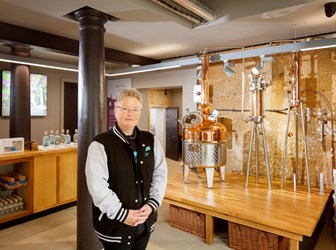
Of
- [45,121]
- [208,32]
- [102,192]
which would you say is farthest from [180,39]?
[45,121]

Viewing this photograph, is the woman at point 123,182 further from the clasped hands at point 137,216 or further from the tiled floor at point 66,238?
the tiled floor at point 66,238

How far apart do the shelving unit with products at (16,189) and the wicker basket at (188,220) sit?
2.06 meters

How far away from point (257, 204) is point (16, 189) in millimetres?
3487

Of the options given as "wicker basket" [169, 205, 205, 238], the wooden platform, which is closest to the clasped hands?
the wooden platform

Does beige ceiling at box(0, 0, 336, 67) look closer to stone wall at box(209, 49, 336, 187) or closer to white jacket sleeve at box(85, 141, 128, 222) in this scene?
stone wall at box(209, 49, 336, 187)

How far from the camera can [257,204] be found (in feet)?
10.3

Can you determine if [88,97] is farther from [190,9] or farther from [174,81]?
[174,81]

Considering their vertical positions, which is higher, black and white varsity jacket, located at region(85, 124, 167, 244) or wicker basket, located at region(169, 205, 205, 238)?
black and white varsity jacket, located at region(85, 124, 167, 244)

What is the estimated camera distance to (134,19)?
3.27 meters

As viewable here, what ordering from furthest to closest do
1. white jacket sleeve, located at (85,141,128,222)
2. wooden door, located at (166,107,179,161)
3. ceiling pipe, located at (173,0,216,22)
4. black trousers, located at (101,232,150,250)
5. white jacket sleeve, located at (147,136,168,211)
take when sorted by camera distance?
wooden door, located at (166,107,179,161), ceiling pipe, located at (173,0,216,22), white jacket sleeve, located at (147,136,168,211), black trousers, located at (101,232,150,250), white jacket sleeve, located at (85,141,128,222)

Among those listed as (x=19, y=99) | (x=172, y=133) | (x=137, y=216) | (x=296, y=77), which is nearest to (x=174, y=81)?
(x=296, y=77)

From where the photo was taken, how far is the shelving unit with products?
3.70 metres

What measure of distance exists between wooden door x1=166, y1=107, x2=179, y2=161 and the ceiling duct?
536 centimetres

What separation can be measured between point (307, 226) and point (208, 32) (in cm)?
275
